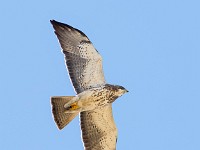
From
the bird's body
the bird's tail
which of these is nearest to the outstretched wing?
the bird's body

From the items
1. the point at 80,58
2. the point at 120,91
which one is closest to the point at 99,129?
the point at 120,91

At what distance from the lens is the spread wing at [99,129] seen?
2006cm

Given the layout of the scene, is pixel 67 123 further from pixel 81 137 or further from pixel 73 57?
pixel 73 57

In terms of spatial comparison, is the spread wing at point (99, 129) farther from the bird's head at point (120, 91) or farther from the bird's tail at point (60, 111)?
the bird's tail at point (60, 111)

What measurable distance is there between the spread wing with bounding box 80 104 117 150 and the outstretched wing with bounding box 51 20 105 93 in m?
0.90

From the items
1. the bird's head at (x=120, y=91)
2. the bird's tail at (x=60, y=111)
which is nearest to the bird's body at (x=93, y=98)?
Answer: the bird's head at (x=120, y=91)

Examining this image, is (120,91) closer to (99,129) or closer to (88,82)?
(88,82)

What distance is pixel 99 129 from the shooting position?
2036 centimetres

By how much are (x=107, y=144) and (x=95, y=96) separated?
5.97 feet

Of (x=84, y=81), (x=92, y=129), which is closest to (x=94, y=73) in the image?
(x=84, y=81)

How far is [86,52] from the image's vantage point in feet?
65.8

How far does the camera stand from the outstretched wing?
65.5ft

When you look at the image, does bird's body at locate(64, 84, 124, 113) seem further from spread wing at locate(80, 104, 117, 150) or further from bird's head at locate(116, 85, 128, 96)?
spread wing at locate(80, 104, 117, 150)

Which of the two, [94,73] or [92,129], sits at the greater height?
[94,73]
